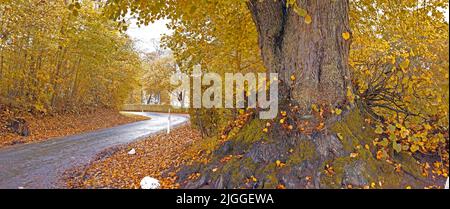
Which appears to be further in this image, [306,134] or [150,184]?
[150,184]

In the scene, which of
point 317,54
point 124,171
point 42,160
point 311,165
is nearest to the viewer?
point 311,165

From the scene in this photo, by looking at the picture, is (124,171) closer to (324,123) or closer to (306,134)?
(306,134)

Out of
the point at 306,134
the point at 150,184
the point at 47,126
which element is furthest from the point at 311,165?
the point at 47,126

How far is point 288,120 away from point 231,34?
357 centimetres

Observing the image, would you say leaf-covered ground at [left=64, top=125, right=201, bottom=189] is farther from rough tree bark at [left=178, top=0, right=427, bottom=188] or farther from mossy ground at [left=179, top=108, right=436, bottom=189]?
mossy ground at [left=179, top=108, right=436, bottom=189]

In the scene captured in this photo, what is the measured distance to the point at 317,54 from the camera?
16.3 feet

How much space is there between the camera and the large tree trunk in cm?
492

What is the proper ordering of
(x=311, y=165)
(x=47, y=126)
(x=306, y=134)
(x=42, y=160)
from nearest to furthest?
(x=311, y=165) < (x=306, y=134) < (x=42, y=160) < (x=47, y=126)

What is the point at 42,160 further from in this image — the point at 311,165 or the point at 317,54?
the point at 317,54

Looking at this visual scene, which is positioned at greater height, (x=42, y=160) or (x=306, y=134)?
(x=306, y=134)

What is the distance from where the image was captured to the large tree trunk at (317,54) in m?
4.92

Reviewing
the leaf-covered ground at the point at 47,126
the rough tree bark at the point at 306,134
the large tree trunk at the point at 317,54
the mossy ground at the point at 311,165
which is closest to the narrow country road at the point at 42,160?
the leaf-covered ground at the point at 47,126

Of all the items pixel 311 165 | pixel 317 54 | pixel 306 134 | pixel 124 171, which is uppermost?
pixel 317 54

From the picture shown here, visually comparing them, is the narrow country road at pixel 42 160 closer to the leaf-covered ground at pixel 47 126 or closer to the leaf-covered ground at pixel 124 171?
the leaf-covered ground at pixel 124 171
